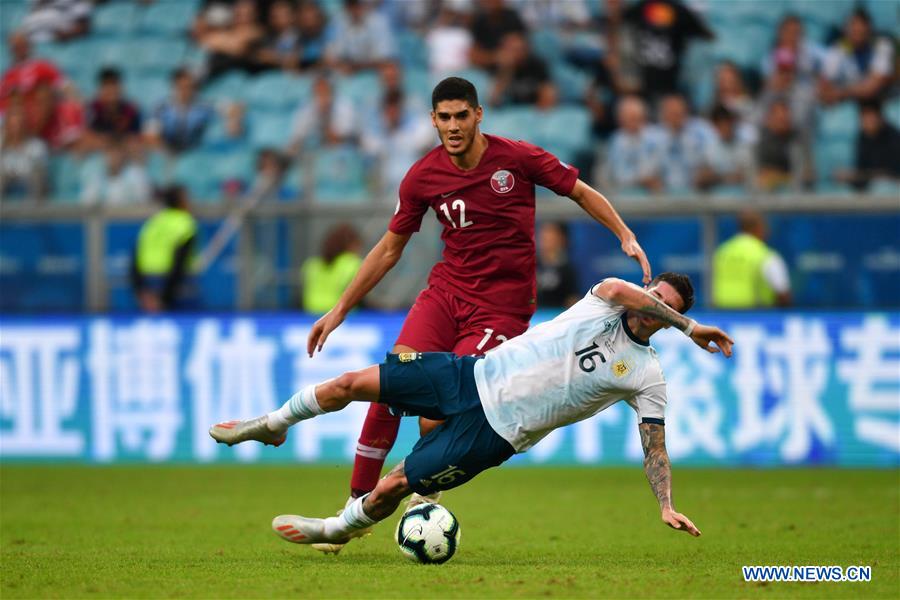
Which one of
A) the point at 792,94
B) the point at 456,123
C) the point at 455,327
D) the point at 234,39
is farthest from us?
the point at 234,39

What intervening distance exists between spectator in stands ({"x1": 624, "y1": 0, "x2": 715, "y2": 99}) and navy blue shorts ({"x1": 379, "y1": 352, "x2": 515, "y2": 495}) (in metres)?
10.9

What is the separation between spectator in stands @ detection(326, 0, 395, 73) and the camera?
19.8 metres

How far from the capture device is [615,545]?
29.8 feet

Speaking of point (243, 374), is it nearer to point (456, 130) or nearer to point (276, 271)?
point (276, 271)

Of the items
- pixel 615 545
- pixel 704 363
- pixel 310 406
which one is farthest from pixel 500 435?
pixel 704 363

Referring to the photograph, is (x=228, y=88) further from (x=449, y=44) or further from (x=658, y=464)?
(x=658, y=464)

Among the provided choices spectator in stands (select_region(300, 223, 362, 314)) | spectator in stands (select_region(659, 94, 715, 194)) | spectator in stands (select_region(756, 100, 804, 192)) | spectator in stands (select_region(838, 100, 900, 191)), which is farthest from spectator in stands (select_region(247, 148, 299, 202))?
spectator in stands (select_region(838, 100, 900, 191))

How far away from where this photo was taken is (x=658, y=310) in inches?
300

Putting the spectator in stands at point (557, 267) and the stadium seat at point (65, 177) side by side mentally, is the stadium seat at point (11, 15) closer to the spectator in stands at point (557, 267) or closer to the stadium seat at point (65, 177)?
the stadium seat at point (65, 177)

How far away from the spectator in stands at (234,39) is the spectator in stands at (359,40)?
4.02 ft

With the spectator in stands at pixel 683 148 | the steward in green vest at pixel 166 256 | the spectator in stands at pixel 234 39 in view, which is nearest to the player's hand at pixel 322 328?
the steward in green vest at pixel 166 256

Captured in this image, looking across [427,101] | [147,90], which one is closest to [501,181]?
[427,101]

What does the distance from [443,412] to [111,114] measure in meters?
13.3

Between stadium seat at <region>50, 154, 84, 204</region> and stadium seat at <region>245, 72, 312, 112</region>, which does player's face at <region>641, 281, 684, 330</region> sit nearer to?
stadium seat at <region>50, 154, 84, 204</region>
